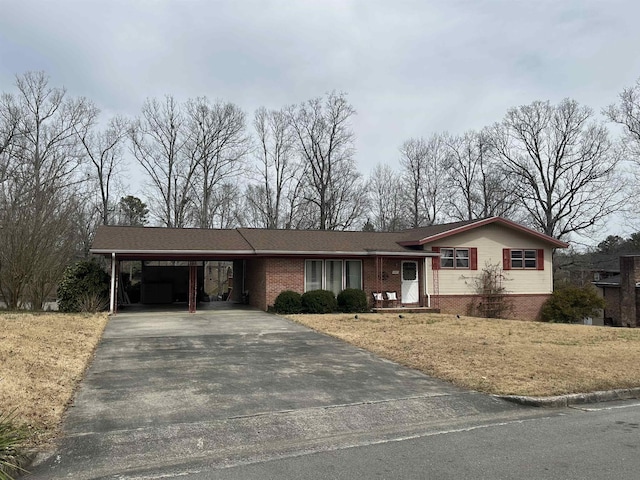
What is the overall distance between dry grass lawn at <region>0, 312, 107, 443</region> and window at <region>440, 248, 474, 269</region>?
15.4 meters

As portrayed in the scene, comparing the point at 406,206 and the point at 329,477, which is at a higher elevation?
the point at 406,206

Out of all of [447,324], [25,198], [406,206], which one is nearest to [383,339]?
[447,324]

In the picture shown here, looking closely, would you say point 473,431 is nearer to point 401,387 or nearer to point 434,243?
point 401,387

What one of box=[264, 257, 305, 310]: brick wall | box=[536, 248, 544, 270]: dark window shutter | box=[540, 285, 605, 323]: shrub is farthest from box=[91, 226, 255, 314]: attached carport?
box=[540, 285, 605, 323]: shrub

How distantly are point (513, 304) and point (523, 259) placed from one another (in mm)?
2337

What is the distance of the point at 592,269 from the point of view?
146 ft

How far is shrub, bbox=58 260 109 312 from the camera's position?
58.4 feet

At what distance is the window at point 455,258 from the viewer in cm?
2389

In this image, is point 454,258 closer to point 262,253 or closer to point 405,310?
point 405,310

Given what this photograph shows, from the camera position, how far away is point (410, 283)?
2309 cm

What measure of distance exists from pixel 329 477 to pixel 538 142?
44.2 meters

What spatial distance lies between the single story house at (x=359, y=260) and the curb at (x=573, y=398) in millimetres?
13253

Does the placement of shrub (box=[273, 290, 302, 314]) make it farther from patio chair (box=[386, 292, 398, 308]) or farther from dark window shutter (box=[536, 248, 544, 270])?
dark window shutter (box=[536, 248, 544, 270])

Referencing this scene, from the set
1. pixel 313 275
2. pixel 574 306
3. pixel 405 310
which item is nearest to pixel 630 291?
pixel 574 306
